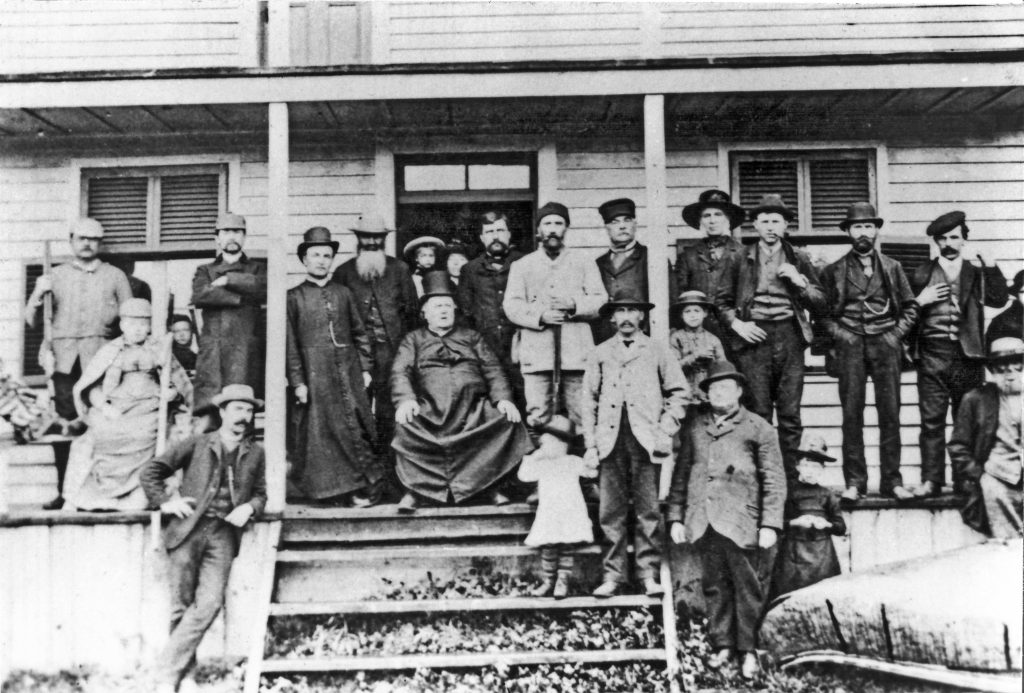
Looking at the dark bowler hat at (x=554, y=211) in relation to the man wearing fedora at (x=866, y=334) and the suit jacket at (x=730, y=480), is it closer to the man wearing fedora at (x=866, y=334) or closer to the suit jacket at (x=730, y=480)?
the suit jacket at (x=730, y=480)

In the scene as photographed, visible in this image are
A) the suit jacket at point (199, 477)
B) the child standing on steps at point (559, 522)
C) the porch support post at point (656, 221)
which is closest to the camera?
the child standing on steps at point (559, 522)

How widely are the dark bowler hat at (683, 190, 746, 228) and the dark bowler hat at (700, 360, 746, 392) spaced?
1.26 metres

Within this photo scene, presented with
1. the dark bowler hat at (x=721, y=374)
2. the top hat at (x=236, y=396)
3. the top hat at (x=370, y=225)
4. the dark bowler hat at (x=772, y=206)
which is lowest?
the top hat at (x=236, y=396)

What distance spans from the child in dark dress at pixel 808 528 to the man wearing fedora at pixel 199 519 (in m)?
3.50

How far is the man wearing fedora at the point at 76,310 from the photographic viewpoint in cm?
693

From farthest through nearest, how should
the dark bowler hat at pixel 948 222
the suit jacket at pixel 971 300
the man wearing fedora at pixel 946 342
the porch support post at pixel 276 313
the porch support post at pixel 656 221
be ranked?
the dark bowler hat at pixel 948 222, the suit jacket at pixel 971 300, the man wearing fedora at pixel 946 342, the porch support post at pixel 656 221, the porch support post at pixel 276 313

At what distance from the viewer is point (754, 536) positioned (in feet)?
19.3

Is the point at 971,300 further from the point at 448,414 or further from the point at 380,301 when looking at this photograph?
the point at 380,301

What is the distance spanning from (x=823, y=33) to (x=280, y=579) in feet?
20.6

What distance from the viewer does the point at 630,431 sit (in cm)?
603

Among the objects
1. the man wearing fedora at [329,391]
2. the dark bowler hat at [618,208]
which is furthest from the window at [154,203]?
the dark bowler hat at [618,208]

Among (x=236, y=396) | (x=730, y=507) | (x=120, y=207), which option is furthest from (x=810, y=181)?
(x=120, y=207)

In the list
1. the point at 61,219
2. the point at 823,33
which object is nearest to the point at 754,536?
the point at 823,33

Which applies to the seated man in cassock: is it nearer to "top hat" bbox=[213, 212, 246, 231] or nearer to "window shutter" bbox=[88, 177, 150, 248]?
"top hat" bbox=[213, 212, 246, 231]
